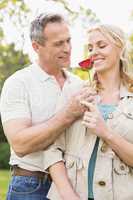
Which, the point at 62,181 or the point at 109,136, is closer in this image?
the point at 109,136

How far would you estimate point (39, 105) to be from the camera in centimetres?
411

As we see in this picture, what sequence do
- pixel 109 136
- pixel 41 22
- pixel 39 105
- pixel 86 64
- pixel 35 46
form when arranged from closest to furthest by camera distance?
pixel 109 136 < pixel 86 64 < pixel 39 105 < pixel 41 22 < pixel 35 46

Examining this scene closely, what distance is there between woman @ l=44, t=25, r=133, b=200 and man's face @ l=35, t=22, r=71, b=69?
0.42 m

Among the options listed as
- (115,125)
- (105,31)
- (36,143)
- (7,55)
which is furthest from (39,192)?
(7,55)

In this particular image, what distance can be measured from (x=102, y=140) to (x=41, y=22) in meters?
0.97

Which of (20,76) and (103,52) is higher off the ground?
(103,52)

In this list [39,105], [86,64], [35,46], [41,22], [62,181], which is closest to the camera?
[62,181]

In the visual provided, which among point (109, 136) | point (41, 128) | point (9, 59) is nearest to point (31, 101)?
point (41, 128)

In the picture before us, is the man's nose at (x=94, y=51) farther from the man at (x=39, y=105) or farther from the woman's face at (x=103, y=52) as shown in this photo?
the man at (x=39, y=105)

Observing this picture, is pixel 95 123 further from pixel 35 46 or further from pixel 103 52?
pixel 35 46

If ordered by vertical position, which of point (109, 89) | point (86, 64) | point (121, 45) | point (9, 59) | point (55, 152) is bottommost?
point (9, 59)

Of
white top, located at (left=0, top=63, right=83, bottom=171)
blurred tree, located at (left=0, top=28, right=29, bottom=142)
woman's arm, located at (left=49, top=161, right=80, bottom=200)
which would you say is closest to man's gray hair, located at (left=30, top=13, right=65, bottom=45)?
white top, located at (left=0, top=63, right=83, bottom=171)

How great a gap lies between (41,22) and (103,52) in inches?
24.7

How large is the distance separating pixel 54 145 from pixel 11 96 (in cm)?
44
